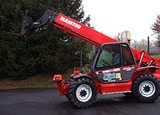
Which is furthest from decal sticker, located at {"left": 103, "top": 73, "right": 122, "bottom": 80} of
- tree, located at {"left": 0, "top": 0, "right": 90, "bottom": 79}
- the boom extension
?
tree, located at {"left": 0, "top": 0, "right": 90, "bottom": 79}

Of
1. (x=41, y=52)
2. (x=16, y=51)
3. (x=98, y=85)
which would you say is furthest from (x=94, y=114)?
(x=16, y=51)

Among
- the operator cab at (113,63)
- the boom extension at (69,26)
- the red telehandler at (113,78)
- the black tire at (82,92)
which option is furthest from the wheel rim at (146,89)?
the black tire at (82,92)

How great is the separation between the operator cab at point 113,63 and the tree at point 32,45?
298 inches

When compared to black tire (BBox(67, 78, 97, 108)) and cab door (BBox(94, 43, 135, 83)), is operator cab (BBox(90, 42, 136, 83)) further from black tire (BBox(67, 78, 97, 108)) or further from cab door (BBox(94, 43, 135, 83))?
black tire (BBox(67, 78, 97, 108))

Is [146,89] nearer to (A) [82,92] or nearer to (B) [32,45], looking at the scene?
(A) [82,92]

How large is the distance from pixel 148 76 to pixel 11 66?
1176 cm

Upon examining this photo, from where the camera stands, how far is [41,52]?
14070 millimetres

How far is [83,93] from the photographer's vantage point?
6.07 metres

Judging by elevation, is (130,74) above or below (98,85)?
above

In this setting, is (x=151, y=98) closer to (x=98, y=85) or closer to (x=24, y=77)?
(x=98, y=85)

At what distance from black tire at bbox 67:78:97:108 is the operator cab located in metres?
0.50

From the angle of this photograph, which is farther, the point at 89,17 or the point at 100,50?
the point at 89,17

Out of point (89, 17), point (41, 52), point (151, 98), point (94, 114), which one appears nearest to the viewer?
point (94, 114)

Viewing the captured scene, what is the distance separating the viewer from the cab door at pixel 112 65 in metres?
6.28
